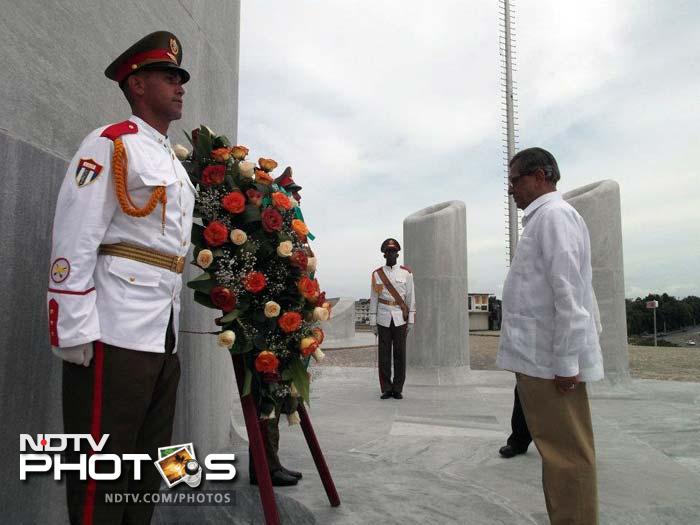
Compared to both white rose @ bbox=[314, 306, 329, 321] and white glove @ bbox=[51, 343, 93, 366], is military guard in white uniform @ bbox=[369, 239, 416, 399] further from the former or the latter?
white glove @ bbox=[51, 343, 93, 366]

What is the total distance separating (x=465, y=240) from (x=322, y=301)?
6.37 m

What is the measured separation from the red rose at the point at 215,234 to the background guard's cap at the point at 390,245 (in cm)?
515

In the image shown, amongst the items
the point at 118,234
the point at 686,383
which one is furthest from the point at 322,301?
the point at 686,383

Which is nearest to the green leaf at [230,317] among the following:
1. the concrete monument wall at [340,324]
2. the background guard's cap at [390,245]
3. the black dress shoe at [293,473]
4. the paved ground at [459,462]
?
the paved ground at [459,462]

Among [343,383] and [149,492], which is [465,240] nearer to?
[343,383]

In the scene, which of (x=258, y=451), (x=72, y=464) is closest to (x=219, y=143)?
(x=258, y=451)

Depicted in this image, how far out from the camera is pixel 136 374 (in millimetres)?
1861

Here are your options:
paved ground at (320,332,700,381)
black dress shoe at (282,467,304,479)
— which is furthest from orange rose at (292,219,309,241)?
paved ground at (320,332,700,381)

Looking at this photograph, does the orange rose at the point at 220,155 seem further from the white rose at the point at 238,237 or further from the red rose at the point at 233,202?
the white rose at the point at 238,237

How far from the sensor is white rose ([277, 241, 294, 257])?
235cm

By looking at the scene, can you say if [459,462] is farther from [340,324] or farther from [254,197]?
[340,324]

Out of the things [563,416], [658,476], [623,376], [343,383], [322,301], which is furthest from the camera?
[343,383]

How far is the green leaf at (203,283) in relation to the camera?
2.27 metres

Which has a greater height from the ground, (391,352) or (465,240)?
(465,240)
